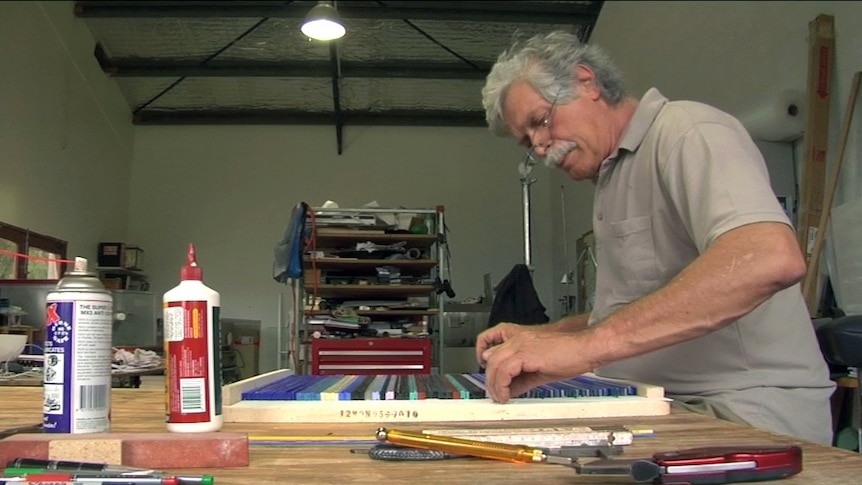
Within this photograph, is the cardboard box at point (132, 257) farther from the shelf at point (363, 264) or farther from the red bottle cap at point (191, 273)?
the red bottle cap at point (191, 273)

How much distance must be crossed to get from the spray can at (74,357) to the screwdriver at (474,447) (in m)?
0.31

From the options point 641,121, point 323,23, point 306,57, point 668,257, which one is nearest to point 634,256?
point 668,257

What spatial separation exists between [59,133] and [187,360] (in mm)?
6826

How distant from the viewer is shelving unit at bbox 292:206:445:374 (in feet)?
14.3

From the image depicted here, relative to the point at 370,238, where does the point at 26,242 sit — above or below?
above

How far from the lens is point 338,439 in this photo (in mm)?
771

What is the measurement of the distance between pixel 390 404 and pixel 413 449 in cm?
Result: 26

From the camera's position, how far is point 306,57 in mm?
7668

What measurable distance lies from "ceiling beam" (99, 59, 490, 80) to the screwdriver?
7.36 metres

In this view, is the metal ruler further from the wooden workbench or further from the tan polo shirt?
the tan polo shirt

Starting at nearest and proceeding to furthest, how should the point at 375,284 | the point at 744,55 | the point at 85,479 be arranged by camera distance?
the point at 85,479 < the point at 744,55 < the point at 375,284

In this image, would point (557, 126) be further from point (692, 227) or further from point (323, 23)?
point (323, 23)

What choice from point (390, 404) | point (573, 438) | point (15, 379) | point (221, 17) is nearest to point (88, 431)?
point (390, 404)

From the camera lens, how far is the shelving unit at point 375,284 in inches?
172
